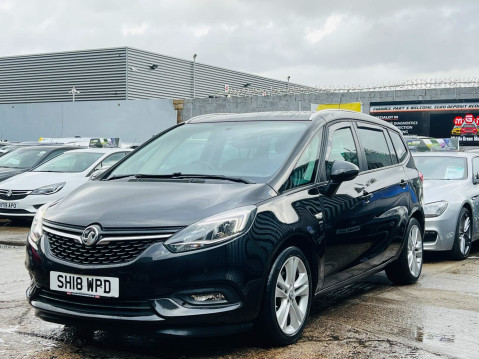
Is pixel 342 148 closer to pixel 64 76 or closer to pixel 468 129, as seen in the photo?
pixel 468 129

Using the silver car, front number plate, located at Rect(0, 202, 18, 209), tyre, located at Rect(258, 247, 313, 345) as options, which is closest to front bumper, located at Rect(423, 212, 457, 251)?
the silver car

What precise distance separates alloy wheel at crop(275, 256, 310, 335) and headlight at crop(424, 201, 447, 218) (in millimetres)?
4260

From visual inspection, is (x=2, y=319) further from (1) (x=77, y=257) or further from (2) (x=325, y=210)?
(2) (x=325, y=210)

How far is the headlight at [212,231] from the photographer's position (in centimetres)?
399

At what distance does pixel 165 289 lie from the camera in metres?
3.96

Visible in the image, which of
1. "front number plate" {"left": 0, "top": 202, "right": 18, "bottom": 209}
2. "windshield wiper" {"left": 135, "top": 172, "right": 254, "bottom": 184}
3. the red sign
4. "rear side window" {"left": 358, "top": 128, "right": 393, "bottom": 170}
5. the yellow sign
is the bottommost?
"front number plate" {"left": 0, "top": 202, "right": 18, "bottom": 209}

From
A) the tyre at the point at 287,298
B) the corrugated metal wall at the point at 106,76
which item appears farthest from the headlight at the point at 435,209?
the corrugated metal wall at the point at 106,76

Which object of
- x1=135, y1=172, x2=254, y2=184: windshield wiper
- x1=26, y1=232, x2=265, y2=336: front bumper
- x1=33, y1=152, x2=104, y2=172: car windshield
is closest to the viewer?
x1=26, y1=232, x2=265, y2=336: front bumper

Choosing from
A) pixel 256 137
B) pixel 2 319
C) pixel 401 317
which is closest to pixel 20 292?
pixel 2 319

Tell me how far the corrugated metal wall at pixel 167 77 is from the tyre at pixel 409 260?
151 feet

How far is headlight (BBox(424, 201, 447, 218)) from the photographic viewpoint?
850 centimetres

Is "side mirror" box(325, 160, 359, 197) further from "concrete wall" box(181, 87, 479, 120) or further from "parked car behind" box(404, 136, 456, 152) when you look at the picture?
"concrete wall" box(181, 87, 479, 120)

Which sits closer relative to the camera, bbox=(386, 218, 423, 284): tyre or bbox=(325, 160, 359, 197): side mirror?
bbox=(325, 160, 359, 197): side mirror

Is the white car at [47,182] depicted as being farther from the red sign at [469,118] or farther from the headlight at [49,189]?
the red sign at [469,118]
